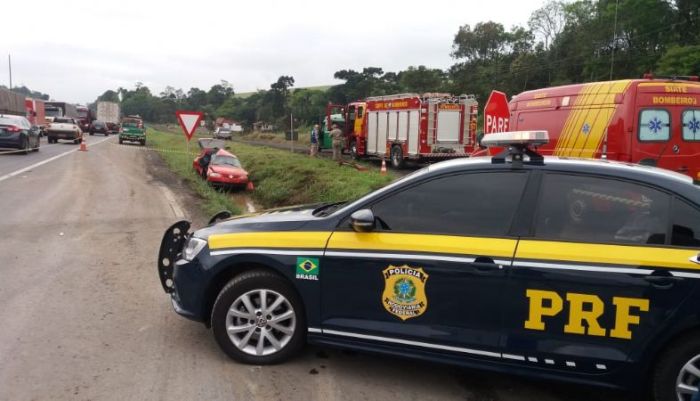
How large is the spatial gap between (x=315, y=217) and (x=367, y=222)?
569mm

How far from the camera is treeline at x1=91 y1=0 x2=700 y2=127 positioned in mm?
47812

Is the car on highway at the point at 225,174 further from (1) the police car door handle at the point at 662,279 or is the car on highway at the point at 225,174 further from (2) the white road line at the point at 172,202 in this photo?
(1) the police car door handle at the point at 662,279

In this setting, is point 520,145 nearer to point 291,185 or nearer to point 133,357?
point 133,357

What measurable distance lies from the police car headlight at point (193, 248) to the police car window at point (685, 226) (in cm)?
321

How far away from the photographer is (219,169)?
14.7m

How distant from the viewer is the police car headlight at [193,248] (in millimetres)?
4387

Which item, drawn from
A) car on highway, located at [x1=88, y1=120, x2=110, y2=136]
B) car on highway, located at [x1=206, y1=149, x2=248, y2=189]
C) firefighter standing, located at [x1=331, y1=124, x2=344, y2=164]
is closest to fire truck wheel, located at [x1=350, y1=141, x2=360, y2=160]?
firefighter standing, located at [x1=331, y1=124, x2=344, y2=164]

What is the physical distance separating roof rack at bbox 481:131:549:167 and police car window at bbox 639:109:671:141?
559 cm

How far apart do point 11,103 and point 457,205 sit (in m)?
36.5

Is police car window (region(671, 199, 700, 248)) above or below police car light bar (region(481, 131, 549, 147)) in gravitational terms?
below

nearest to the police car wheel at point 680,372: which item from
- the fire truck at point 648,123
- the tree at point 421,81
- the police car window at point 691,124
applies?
the fire truck at point 648,123

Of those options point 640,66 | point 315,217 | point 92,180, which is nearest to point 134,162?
point 92,180

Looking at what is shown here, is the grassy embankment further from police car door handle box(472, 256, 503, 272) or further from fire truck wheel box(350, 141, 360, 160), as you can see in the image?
police car door handle box(472, 256, 503, 272)

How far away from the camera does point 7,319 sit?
480 cm
